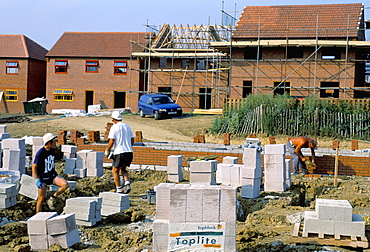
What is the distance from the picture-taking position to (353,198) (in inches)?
392

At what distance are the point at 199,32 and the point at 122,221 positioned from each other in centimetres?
2841

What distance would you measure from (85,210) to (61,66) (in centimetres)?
3038

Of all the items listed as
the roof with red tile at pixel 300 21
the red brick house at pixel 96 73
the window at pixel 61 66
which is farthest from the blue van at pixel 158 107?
the window at pixel 61 66

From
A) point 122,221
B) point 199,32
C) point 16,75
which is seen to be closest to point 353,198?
point 122,221

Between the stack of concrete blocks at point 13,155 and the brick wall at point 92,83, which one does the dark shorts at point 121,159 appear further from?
the brick wall at point 92,83

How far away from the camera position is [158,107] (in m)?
28.0

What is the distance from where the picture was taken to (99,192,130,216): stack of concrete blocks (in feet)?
27.9

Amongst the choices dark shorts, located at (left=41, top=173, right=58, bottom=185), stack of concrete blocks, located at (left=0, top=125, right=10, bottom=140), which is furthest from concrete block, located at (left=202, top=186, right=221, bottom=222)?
stack of concrete blocks, located at (left=0, top=125, right=10, bottom=140)

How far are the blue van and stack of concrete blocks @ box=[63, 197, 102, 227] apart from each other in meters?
19.9

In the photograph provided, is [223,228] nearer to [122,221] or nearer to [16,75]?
[122,221]

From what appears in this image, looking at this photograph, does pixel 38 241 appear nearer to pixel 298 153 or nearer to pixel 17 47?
pixel 298 153

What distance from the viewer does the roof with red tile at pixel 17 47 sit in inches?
1486

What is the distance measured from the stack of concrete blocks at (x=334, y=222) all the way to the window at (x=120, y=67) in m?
29.6

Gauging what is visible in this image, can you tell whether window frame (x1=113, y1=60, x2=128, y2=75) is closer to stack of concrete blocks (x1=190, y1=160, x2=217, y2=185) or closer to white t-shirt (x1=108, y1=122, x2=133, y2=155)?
stack of concrete blocks (x1=190, y1=160, x2=217, y2=185)
